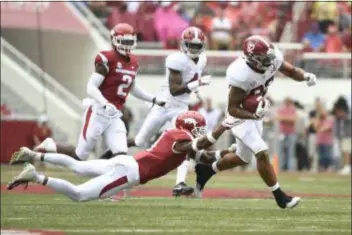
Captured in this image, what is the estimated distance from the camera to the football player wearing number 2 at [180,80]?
42.8 feet

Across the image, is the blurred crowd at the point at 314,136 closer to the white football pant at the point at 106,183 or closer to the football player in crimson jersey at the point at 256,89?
the football player in crimson jersey at the point at 256,89

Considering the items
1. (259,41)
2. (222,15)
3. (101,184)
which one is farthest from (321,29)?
(101,184)

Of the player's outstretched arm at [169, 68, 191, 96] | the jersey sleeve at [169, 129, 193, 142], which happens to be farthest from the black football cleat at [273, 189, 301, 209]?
the player's outstretched arm at [169, 68, 191, 96]

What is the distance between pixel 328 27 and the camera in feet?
74.1

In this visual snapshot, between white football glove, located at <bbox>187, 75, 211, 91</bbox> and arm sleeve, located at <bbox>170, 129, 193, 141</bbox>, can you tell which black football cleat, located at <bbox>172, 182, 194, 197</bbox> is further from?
arm sleeve, located at <bbox>170, 129, 193, 141</bbox>

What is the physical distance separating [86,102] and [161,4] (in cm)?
1018

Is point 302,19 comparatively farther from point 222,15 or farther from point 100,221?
point 100,221

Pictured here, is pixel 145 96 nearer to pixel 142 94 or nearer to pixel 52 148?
pixel 142 94

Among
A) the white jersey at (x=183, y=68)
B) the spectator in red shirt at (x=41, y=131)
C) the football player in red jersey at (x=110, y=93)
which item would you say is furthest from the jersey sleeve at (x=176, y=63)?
the spectator in red shirt at (x=41, y=131)

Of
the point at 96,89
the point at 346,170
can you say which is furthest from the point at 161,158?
the point at 346,170

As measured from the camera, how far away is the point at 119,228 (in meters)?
9.17

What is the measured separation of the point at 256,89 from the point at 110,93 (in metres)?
1.93

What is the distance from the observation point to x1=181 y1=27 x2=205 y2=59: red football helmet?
13.0 m

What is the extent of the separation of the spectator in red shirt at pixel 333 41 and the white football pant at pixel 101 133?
10.5 m
